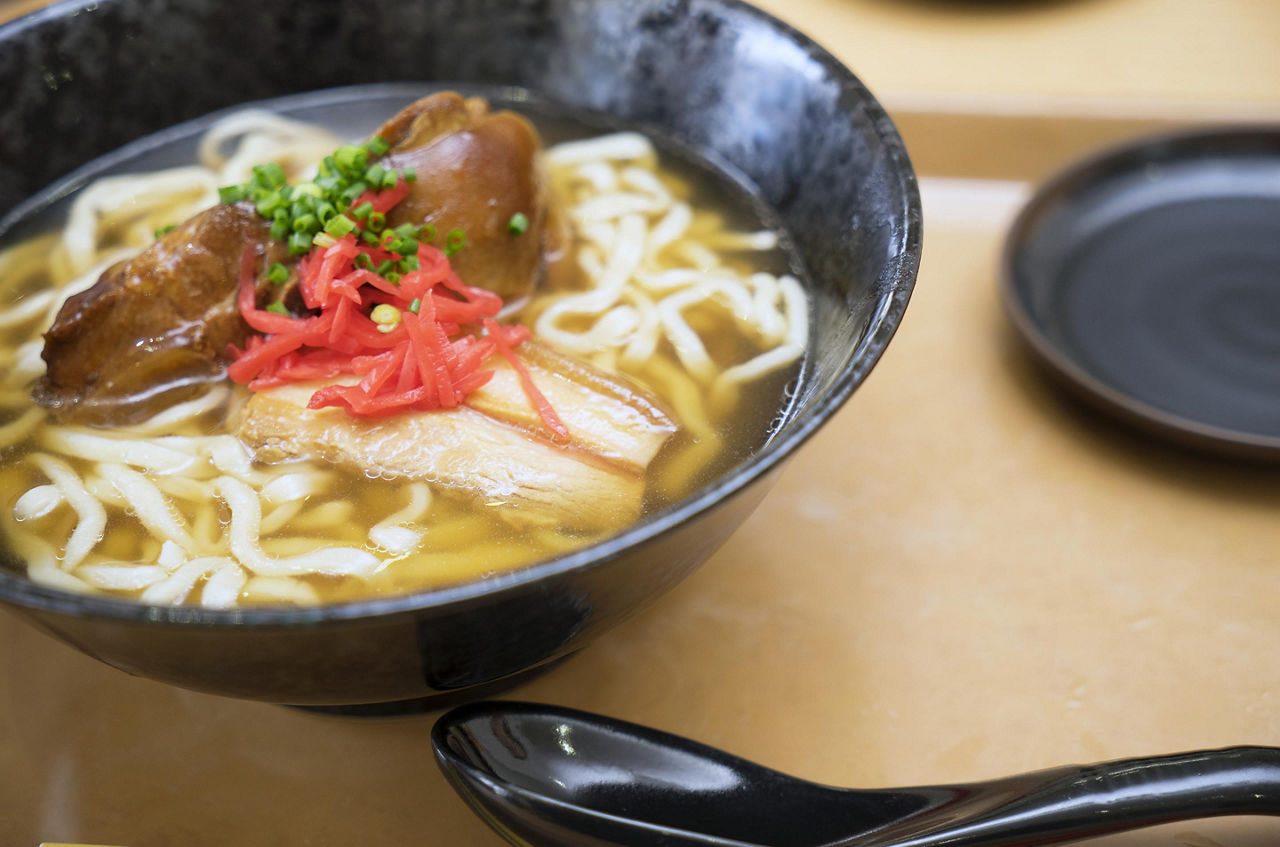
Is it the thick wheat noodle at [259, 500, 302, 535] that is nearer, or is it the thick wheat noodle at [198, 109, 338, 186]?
the thick wheat noodle at [259, 500, 302, 535]

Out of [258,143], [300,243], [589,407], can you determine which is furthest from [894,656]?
[258,143]

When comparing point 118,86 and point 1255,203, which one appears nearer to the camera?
point 118,86

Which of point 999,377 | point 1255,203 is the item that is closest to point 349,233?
point 999,377

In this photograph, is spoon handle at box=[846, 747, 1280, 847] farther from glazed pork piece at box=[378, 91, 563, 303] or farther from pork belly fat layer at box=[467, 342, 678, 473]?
glazed pork piece at box=[378, 91, 563, 303]

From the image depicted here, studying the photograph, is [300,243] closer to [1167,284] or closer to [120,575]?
[120,575]

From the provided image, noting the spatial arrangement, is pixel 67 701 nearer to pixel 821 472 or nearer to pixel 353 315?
pixel 353 315

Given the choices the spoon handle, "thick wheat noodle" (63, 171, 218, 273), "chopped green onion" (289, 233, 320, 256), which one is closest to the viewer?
the spoon handle

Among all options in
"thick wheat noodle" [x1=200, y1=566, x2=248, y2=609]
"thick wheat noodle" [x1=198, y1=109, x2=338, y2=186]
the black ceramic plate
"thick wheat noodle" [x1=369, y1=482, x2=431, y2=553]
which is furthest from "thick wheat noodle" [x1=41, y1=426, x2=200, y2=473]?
the black ceramic plate
